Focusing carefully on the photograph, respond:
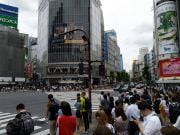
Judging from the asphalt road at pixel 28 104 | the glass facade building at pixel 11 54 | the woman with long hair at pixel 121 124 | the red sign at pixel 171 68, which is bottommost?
the asphalt road at pixel 28 104

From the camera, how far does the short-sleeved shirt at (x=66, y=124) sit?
23.8 feet

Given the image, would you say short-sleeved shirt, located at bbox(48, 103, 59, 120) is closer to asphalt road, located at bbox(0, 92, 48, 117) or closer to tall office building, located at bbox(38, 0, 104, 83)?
asphalt road, located at bbox(0, 92, 48, 117)

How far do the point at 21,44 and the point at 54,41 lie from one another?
13618 millimetres

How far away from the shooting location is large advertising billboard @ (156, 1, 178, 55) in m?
69.9

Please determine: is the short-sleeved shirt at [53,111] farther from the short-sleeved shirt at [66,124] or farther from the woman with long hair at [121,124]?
the woman with long hair at [121,124]

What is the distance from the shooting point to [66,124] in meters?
7.27

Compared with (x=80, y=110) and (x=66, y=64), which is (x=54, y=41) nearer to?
(x=66, y=64)

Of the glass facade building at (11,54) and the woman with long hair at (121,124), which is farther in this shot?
the glass facade building at (11,54)

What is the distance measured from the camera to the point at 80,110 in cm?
1411

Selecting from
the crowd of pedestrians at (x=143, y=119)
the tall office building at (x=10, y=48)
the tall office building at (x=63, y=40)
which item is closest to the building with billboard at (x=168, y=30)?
the tall office building at (x=63, y=40)

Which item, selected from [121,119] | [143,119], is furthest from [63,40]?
[143,119]

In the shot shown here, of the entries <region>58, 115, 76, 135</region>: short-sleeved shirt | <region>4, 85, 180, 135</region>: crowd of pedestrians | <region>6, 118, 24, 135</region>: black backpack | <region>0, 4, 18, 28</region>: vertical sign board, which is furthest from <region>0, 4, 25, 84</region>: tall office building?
<region>6, 118, 24, 135</region>: black backpack

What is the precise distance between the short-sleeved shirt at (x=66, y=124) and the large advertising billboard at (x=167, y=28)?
64958mm

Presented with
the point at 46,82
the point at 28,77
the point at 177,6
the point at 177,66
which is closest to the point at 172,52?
the point at 177,6
